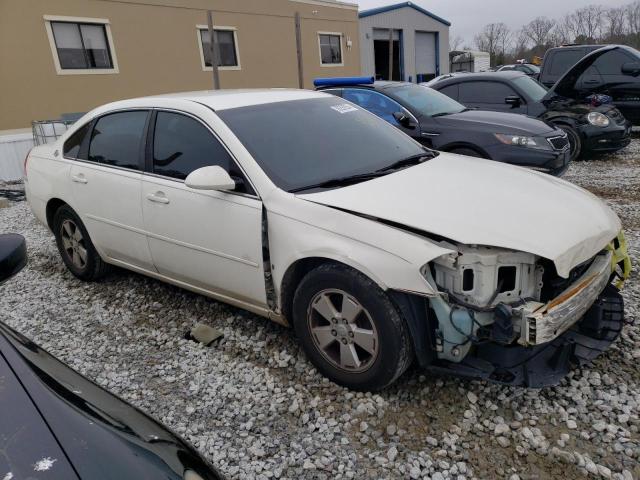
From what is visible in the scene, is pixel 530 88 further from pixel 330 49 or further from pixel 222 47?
pixel 330 49

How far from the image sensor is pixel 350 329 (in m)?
2.63

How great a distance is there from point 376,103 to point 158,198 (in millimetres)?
4199

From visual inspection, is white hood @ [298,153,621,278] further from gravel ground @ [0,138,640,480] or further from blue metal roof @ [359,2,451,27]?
blue metal roof @ [359,2,451,27]

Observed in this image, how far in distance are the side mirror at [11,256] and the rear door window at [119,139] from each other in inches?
61.2

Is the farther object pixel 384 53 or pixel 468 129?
pixel 384 53

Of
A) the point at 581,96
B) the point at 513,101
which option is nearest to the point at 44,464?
the point at 513,101

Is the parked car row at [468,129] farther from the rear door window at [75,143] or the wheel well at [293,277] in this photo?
Result: the wheel well at [293,277]

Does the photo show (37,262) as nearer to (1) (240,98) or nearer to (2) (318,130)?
(1) (240,98)

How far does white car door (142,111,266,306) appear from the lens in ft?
9.70

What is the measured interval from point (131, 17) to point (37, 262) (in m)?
10.6

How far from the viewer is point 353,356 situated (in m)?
2.69

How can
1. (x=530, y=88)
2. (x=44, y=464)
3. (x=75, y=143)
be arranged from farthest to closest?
(x=530, y=88)
(x=75, y=143)
(x=44, y=464)

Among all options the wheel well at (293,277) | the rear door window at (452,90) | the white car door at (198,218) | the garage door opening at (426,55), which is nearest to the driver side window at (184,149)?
the white car door at (198,218)

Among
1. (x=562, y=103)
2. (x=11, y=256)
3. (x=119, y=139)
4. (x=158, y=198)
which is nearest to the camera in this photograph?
(x=11, y=256)
